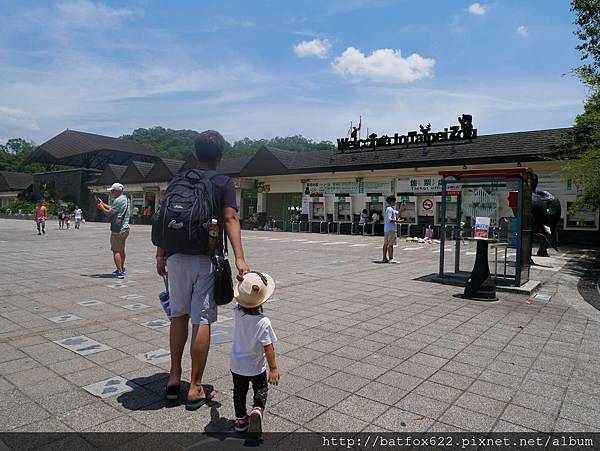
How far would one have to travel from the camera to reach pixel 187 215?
2.92m

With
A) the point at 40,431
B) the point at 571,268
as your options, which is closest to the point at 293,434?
the point at 40,431

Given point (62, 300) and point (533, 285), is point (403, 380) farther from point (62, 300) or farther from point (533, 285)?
point (533, 285)

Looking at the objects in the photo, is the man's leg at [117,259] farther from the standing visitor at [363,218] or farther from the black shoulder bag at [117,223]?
the standing visitor at [363,218]

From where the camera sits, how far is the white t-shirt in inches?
104

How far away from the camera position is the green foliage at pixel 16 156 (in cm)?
8788

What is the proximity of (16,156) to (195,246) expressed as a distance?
377 feet

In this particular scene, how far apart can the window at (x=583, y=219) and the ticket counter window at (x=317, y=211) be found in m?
14.8

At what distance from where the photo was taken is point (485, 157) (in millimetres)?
22969

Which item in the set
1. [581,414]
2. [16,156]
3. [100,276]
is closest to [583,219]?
[581,414]

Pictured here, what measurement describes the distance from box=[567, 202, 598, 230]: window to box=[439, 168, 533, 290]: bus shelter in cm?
1523

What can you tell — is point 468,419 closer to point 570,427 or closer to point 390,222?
point 570,427

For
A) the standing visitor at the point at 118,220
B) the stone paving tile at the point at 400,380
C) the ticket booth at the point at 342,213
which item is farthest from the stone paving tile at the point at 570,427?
the ticket booth at the point at 342,213

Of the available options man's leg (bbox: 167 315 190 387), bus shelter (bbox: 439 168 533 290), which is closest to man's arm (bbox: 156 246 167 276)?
man's leg (bbox: 167 315 190 387)

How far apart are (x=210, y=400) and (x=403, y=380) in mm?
1575
